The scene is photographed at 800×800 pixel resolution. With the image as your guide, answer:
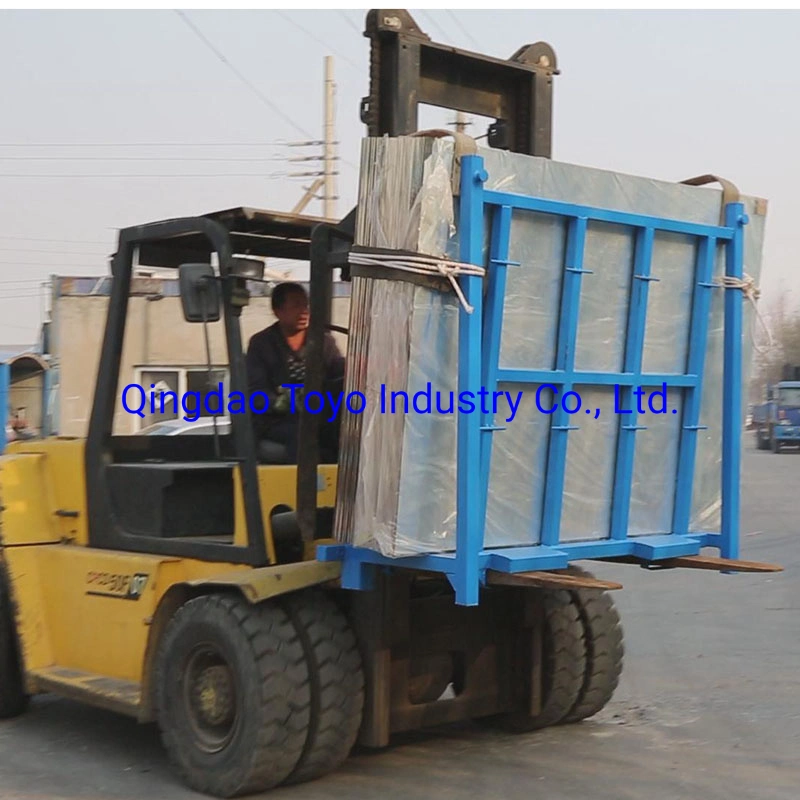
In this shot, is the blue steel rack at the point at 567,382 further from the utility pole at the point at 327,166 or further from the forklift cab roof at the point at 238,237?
the utility pole at the point at 327,166

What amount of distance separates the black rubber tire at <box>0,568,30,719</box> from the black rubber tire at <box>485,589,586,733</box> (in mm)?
2666

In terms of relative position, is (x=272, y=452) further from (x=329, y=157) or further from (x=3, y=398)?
(x=329, y=157)

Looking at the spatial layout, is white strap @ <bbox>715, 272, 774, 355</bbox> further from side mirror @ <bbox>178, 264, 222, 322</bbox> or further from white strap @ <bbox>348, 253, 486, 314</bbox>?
side mirror @ <bbox>178, 264, 222, 322</bbox>

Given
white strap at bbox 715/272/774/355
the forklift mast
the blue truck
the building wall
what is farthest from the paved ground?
the blue truck

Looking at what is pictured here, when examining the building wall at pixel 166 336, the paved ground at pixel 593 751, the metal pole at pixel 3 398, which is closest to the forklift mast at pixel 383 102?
the building wall at pixel 166 336

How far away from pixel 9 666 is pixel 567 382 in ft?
12.0

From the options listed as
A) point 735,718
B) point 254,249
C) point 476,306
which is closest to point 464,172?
point 476,306

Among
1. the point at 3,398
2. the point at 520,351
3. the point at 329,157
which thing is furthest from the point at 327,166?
the point at 520,351

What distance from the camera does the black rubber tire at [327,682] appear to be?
554 cm

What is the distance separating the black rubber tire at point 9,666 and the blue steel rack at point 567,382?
246cm

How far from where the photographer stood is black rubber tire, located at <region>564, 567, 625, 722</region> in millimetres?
6832

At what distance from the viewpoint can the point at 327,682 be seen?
5523 millimetres

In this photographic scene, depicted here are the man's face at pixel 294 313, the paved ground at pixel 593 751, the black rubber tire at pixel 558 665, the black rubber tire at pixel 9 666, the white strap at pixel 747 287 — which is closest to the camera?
the paved ground at pixel 593 751

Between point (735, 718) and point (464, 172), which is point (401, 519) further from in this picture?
point (735, 718)
